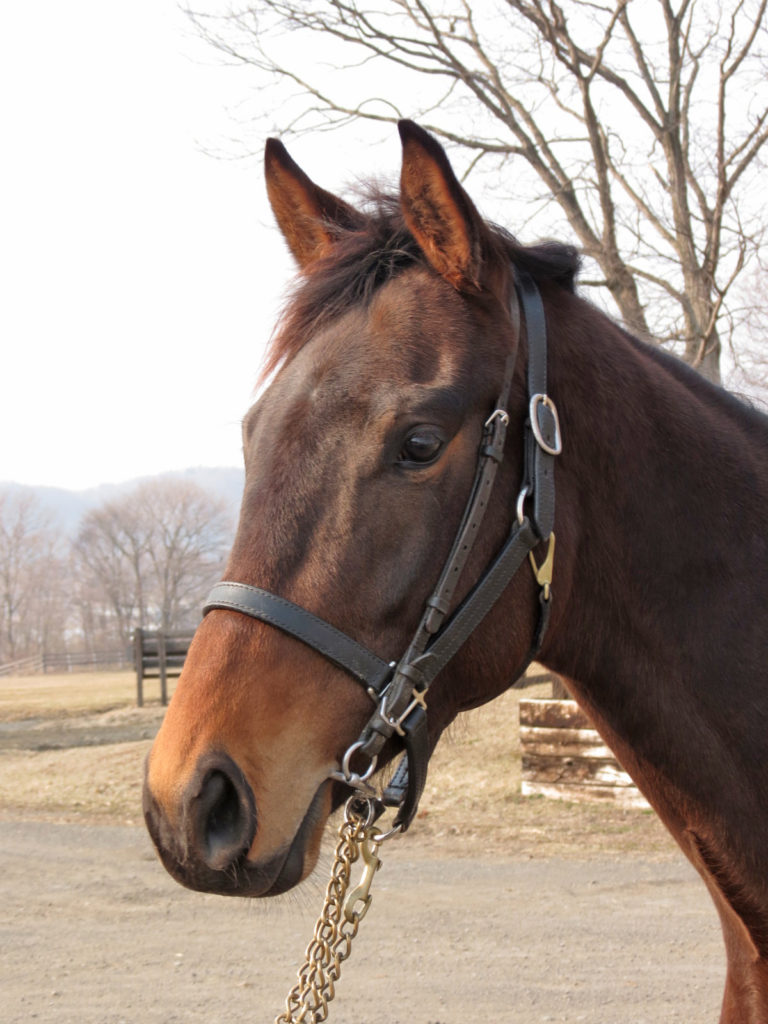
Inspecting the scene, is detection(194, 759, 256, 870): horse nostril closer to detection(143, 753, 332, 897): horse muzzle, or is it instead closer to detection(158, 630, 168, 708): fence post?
detection(143, 753, 332, 897): horse muzzle

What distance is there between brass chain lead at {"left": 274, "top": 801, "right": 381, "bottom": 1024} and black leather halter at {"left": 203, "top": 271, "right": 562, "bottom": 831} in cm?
9

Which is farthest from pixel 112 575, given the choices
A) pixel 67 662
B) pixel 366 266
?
pixel 366 266

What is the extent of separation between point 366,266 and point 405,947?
5.00 m

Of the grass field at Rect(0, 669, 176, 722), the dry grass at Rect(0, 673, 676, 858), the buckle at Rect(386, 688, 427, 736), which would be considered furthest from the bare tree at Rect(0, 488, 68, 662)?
the buckle at Rect(386, 688, 427, 736)

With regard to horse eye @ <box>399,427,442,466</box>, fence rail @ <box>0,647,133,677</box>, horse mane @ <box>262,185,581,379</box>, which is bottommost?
fence rail @ <box>0,647,133,677</box>

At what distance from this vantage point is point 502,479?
2211 mm

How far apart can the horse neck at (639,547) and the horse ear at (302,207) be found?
2.26ft

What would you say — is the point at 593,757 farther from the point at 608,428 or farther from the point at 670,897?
the point at 608,428

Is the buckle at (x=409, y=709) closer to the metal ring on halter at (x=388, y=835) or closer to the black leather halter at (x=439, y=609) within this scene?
the black leather halter at (x=439, y=609)

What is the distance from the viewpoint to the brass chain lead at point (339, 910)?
2100mm

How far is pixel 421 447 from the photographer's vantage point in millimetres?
2064

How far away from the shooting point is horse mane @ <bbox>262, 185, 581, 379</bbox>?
7.52ft

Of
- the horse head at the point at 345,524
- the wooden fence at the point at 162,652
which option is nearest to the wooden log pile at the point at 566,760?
the horse head at the point at 345,524

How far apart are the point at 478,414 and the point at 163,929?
219 inches
